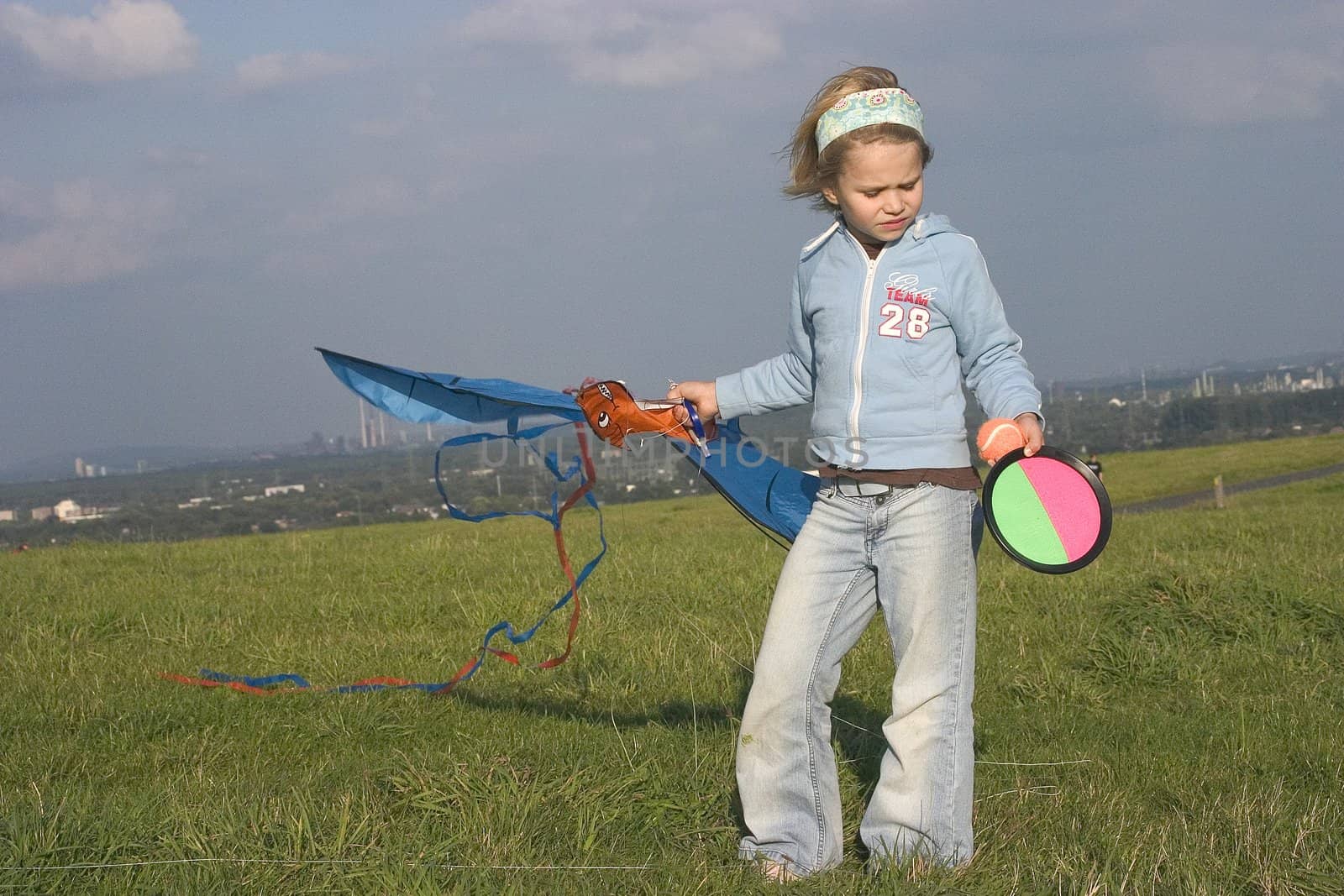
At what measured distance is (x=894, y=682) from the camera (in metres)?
3.77

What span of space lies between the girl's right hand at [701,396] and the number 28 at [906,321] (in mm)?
705

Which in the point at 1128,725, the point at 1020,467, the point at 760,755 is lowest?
the point at 1128,725

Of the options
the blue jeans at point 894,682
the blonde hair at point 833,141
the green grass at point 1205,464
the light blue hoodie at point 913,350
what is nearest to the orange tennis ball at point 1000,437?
the light blue hoodie at point 913,350

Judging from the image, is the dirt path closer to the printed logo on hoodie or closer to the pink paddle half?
the pink paddle half

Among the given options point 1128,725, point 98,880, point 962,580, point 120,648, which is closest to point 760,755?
point 962,580

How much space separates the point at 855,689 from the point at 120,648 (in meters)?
4.08

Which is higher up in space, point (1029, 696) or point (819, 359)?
point (819, 359)

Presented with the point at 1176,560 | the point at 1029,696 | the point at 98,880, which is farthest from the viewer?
the point at 1176,560

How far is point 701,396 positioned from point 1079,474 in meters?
1.25

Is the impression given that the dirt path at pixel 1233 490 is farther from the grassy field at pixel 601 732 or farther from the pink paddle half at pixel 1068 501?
the pink paddle half at pixel 1068 501

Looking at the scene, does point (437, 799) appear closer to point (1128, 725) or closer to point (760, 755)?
point (760, 755)

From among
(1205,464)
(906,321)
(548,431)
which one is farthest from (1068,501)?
(1205,464)

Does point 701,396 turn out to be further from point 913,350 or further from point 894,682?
point 894,682

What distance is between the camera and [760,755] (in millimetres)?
3783
